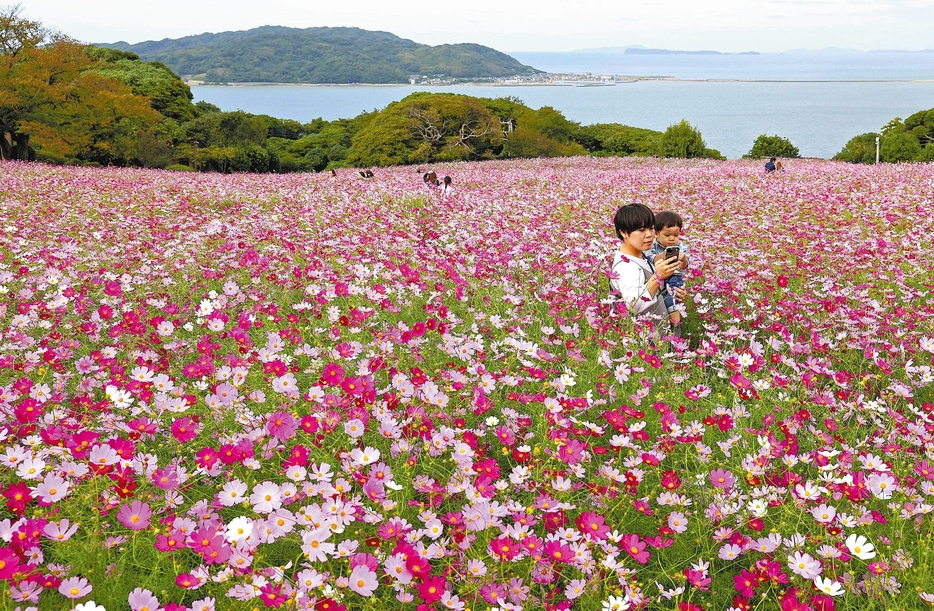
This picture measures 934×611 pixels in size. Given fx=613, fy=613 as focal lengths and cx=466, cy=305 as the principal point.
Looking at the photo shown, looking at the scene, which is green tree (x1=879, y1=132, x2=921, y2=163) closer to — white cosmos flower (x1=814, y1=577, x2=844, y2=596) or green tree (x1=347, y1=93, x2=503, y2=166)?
green tree (x1=347, y1=93, x2=503, y2=166)

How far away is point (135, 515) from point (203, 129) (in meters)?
42.1

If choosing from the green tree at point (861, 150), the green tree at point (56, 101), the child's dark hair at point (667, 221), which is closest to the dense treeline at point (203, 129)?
the green tree at point (56, 101)

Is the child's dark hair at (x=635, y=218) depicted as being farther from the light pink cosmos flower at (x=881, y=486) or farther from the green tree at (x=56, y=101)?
the green tree at (x=56, y=101)

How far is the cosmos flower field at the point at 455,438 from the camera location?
6.49 feet

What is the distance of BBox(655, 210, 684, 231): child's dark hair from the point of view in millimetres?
4809

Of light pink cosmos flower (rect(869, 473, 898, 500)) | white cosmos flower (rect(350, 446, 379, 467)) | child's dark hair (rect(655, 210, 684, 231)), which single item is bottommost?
light pink cosmos flower (rect(869, 473, 898, 500))

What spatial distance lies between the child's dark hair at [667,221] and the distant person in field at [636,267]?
46 cm

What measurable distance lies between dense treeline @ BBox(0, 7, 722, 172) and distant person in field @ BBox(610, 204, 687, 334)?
2876 cm

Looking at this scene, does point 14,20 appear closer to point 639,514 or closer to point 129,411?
point 129,411

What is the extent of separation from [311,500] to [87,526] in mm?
819

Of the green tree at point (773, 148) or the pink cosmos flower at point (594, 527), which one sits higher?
the green tree at point (773, 148)

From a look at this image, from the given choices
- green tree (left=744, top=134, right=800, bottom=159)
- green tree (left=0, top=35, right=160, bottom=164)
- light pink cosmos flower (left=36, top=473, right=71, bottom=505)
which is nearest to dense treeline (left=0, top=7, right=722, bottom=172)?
green tree (left=0, top=35, right=160, bottom=164)

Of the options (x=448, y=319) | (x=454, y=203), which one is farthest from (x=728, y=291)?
(x=454, y=203)

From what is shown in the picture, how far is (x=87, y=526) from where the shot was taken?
2199 mm
